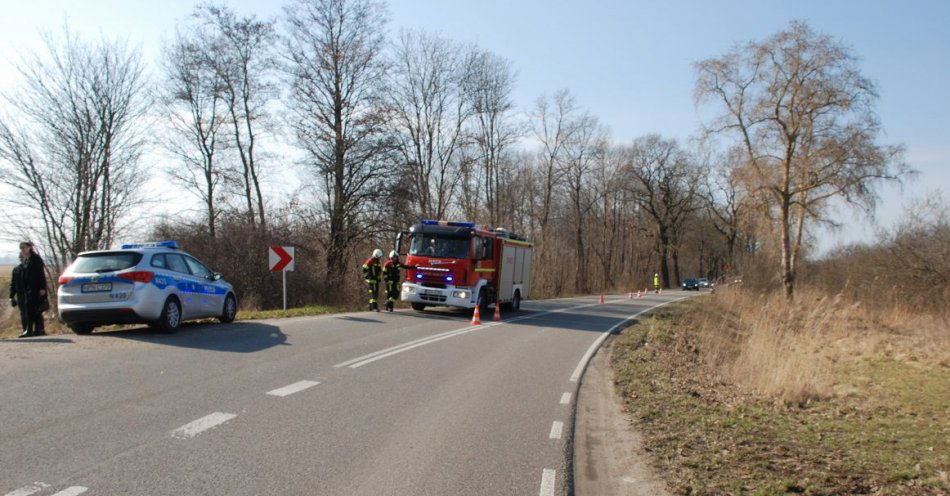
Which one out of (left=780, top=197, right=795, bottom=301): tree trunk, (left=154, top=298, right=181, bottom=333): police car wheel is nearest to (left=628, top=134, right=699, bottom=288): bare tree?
(left=780, top=197, right=795, bottom=301): tree trunk

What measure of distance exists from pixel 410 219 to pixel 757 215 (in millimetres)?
16733

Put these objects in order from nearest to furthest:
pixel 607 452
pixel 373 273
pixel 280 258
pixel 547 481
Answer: pixel 547 481 → pixel 607 452 → pixel 280 258 → pixel 373 273

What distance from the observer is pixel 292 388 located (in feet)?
26.2

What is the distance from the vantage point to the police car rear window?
38.2 ft

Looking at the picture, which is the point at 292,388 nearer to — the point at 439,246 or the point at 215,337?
the point at 215,337

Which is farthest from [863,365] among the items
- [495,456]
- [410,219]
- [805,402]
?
[410,219]

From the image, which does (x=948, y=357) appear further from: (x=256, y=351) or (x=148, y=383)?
(x=148, y=383)

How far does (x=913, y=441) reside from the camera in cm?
728

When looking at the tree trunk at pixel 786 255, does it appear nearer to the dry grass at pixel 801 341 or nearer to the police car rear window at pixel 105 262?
the dry grass at pixel 801 341

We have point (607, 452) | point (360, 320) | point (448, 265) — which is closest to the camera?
point (607, 452)

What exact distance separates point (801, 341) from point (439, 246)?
1064cm

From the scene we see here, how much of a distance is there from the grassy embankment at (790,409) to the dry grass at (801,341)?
0.18ft

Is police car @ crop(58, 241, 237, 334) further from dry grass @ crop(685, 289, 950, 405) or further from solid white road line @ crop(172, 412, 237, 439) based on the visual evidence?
dry grass @ crop(685, 289, 950, 405)

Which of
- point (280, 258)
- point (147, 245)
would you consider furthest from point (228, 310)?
point (280, 258)
